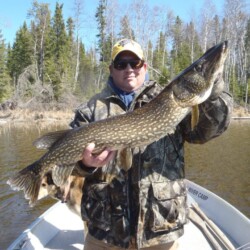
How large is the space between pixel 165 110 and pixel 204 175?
8558mm

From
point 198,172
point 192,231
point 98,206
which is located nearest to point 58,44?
point 198,172

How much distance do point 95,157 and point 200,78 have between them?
894 mm

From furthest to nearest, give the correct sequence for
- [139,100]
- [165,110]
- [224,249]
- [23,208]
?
[23,208] < [224,249] < [139,100] < [165,110]

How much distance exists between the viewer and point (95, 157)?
2.54 metres

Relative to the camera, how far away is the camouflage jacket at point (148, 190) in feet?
8.29

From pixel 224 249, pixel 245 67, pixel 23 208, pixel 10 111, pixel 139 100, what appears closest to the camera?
pixel 139 100

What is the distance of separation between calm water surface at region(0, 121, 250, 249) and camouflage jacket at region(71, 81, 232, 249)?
174 inches

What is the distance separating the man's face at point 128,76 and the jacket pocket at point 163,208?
78 cm

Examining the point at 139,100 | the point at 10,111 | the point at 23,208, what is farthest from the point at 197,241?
the point at 10,111

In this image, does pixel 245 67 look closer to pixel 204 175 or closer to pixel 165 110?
pixel 204 175

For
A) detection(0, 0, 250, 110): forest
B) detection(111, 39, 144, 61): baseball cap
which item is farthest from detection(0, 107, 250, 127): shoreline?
detection(111, 39, 144, 61): baseball cap

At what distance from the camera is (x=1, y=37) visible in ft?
116

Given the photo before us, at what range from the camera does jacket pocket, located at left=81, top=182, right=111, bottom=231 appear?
8.59 ft

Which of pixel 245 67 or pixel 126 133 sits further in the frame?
pixel 245 67
